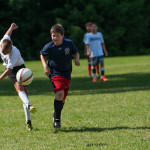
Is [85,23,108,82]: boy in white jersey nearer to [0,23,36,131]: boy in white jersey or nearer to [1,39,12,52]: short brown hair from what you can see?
[0,23,36,131]: boy in white jersey

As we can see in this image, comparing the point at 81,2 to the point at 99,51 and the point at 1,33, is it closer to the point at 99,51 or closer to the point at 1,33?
the point at 99,51

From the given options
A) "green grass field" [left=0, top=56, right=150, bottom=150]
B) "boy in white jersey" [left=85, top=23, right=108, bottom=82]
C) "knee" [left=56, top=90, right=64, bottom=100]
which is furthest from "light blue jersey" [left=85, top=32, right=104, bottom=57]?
"knee" [left=56, top=90, right=64, bottom=100]

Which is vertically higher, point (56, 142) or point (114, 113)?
point (56, 142)

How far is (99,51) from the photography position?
13.7m

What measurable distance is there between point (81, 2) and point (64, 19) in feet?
8.80

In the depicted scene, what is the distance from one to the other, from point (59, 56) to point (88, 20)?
33545 mm

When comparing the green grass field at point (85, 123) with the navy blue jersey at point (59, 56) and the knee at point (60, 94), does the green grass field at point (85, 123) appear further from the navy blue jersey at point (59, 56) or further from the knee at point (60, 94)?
the navy blue jersey at point (59, 56)

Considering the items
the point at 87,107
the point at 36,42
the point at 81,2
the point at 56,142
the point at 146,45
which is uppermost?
the point at 56,142

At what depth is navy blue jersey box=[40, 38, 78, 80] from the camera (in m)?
6.08

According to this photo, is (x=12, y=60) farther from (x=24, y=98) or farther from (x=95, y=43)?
(x=95, y=43)

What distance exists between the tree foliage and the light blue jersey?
76.1 feet

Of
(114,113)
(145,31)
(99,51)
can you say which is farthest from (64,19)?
(114,113)

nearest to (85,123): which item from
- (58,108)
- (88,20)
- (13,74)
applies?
(58,108)

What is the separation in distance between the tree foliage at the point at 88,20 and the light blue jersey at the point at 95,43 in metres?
23.2
